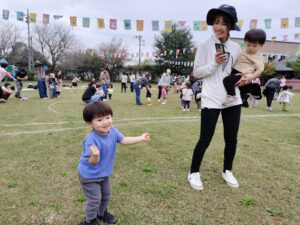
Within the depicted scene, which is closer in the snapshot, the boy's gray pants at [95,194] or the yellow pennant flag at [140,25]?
the boy's gray pants at [95,194]

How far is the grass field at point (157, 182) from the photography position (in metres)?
2.36

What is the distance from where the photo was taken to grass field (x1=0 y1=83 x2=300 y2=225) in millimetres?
2359

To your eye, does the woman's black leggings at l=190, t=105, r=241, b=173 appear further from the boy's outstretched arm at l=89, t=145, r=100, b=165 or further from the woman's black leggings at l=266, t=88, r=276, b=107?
the woman's black leggings at l=266, t=88, r=276, b=107

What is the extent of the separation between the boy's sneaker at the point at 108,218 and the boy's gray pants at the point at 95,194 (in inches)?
3.3

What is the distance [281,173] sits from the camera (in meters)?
3.42

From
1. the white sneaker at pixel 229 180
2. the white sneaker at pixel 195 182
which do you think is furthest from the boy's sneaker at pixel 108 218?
the white sneaker at pixel 229 180

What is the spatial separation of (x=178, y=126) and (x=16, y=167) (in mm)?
3885

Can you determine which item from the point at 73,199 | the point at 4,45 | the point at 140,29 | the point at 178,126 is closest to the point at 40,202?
the point at 73,199

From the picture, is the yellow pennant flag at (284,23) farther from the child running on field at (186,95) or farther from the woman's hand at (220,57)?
the woman's hand at (220,57)

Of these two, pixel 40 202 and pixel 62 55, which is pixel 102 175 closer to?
pixel 40 202

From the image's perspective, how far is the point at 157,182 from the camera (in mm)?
3055

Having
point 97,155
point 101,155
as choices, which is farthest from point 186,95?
point 97,155

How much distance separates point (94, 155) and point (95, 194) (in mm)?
409

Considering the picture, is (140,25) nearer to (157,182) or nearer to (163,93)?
(163,93)
